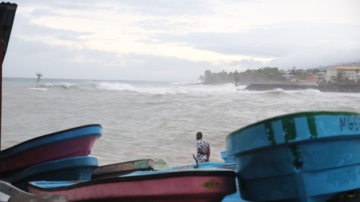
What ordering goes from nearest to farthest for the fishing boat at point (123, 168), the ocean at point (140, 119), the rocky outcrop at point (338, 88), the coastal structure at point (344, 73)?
the fishing boat at point (123, 168)
the ocean at point (140, 119)
the rocky outcrop at point (338, 88)
the coastal structure at point (344, 73)

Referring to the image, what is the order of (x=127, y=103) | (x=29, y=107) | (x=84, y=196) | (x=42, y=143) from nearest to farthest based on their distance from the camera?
(x=84, y=196) → (x=42, y=143) → (x=29, y=107) → (x=127, y=103)

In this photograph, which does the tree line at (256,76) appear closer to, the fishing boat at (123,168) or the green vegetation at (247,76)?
the green vegetation at (247,76)

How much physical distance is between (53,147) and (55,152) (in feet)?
0.29

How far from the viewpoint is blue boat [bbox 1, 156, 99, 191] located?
8.02 meters

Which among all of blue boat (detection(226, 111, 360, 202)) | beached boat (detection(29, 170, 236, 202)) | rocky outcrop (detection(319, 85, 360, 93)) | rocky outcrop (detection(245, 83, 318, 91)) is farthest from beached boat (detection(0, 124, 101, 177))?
rocky outcrop (detection(245, 83, 318, 91))

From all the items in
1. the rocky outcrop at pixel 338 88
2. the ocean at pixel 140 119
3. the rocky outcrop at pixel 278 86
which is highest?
the rocky outcrop at pixel 338 88

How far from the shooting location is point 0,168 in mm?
8898

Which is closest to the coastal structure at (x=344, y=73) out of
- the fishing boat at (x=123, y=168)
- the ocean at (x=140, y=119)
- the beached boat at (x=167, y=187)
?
the ocean at (x=140, y=119)

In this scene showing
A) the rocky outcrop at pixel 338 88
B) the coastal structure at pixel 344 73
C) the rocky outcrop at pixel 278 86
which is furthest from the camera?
the coastal structure at pixel 344 73

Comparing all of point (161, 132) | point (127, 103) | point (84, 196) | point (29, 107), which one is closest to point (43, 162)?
point (84, 196)

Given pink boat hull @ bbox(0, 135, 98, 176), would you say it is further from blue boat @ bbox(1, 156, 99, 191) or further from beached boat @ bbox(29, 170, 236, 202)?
beached boat @ bbox(29, 170, 236, 202)

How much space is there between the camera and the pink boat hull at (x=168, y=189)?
5590 mm

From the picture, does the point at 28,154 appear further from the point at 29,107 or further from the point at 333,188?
the point at 29,107

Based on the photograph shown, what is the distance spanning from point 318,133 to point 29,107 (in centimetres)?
2713
